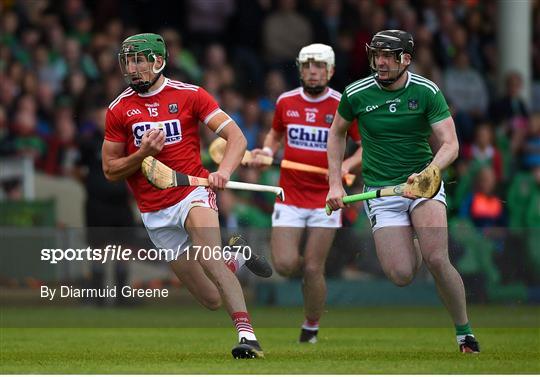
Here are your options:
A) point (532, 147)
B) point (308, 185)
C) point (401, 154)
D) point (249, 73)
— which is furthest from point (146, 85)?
point (532, 147)

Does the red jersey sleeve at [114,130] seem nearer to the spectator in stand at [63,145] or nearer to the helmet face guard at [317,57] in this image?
the helmet face guard at [317,57]

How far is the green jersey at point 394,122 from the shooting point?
1138cm

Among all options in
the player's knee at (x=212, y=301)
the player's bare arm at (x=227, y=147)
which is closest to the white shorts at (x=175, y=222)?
the player's bare arm at (x=227, y=147)

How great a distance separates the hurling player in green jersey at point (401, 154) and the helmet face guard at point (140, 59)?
4.82 feet

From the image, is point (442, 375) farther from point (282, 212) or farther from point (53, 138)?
point (53, 138)

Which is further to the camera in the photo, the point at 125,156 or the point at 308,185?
the point at 308,185

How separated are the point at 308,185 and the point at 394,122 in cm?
191

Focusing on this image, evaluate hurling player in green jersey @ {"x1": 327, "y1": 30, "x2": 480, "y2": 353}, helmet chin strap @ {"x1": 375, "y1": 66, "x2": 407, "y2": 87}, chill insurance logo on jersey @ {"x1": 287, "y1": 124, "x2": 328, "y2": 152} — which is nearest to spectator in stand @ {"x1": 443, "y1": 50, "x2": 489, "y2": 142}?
chill insurance logo on jersey @ {"x1": 287, "y1": 124, "x2": 328, "y2": 152}

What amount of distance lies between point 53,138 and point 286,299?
177 inches

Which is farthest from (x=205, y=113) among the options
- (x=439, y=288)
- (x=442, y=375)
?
(x=442, y=375)

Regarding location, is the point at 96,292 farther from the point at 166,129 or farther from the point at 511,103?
the point at 511,103

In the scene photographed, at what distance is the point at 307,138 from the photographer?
43.3ft

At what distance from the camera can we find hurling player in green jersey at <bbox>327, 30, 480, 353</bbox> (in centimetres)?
1122

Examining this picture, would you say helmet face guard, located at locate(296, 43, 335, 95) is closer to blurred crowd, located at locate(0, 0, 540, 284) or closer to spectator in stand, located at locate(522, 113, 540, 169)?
blurred crowd, located at locate(0, 0, 540, 284)
